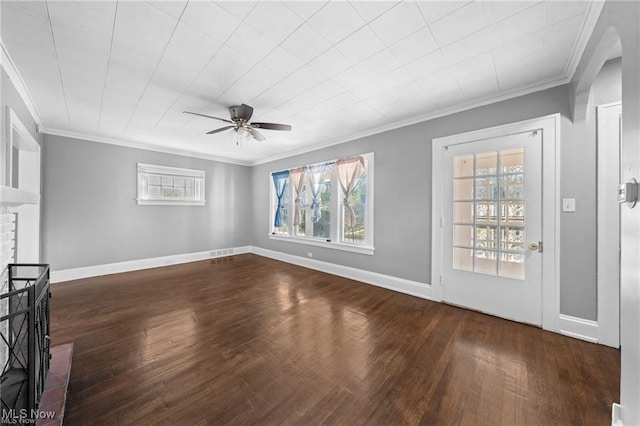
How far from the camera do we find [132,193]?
15.9ft

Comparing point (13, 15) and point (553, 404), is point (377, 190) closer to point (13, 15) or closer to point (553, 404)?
point (553, 404)

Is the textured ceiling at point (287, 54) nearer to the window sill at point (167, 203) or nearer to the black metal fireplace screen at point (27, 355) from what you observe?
the black metal fireplace screen at point (27, 355)

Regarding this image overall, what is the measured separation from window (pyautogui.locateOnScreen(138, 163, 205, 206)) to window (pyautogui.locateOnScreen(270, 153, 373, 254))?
1.78 m

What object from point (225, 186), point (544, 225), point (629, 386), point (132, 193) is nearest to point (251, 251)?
point (225, 186)

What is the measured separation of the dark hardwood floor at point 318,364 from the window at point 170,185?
92.4 inches

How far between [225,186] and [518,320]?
616cm

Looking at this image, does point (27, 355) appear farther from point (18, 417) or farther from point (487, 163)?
point (487, 163)

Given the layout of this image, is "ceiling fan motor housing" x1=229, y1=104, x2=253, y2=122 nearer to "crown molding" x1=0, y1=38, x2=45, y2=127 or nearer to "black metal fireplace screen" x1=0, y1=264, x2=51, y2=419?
"crown molding" x1=0, y1=38, x2=45, y2=127

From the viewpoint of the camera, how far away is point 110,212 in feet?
15.0

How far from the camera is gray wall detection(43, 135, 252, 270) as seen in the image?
404 cm

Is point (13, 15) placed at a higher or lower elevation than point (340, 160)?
higher

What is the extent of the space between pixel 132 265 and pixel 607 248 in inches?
273

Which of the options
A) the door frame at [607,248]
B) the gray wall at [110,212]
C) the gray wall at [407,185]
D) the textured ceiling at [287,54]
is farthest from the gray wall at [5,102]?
the door frame at [607,248]

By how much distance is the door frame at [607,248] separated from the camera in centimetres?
219
